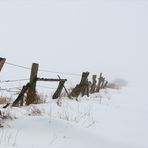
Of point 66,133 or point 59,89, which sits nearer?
point 66,133

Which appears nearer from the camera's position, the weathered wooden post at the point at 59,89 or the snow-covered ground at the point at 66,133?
the snow-covered ground at the point at 66,133

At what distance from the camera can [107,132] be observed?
19.5ft

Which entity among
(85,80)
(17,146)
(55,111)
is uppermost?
(85,80)

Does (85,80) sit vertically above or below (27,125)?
above

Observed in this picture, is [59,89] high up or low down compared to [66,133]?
up

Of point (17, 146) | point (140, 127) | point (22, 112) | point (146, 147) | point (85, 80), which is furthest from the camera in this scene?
point (85, 80)

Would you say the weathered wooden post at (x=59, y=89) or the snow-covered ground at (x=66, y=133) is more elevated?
the weathered wooden post at (x=59, y=89)

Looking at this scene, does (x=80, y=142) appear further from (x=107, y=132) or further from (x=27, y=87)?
(x=27, y=87)

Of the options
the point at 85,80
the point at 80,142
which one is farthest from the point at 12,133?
the point at 85,80

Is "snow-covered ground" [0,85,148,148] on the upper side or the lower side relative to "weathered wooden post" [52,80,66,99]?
lower

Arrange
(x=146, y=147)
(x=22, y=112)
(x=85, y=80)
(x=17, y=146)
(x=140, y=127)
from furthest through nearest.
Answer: (x=85, y=80), (x=140, y=127), (x=22, y=112), (x=146, y=147), (x=17, y=146)

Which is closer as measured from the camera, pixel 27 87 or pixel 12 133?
pixel 12 133

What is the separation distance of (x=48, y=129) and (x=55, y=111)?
177 cm

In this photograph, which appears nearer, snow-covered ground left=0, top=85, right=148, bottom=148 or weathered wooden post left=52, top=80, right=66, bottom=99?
snow-covered ground left=0, top=85, right=148, bottom=148
